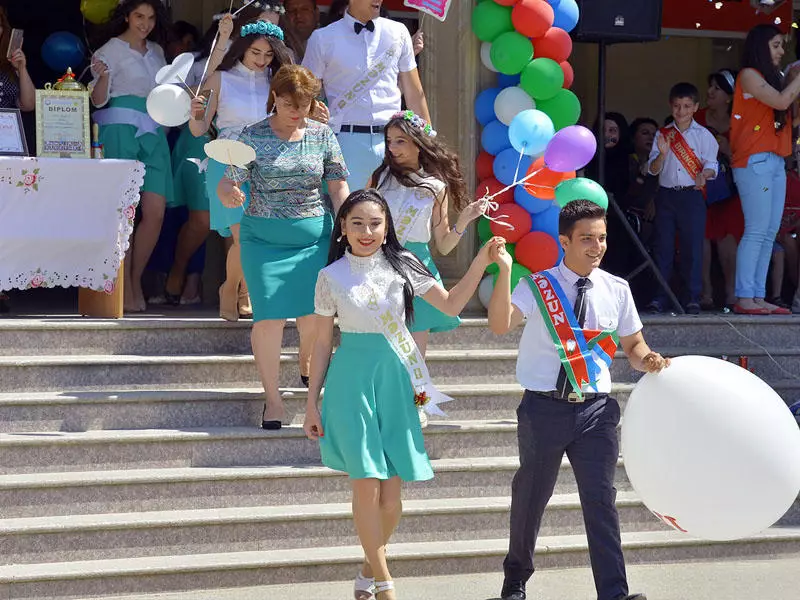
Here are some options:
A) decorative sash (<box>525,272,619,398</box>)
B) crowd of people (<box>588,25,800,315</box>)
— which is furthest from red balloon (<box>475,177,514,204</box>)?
decorative sash (<box>525,272,619,398</box>)

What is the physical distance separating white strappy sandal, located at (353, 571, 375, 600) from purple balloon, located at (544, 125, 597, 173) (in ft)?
7.96

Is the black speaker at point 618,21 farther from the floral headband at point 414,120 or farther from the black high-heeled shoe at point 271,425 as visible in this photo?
the black high-heeled shoe at point 271,425

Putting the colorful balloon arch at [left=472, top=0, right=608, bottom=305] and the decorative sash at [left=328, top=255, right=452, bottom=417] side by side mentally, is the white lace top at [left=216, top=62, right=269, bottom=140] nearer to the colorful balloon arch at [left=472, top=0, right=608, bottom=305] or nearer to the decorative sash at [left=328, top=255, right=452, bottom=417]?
the colorful balloon arch at [left=472, top=0, right=608, bottom=305]

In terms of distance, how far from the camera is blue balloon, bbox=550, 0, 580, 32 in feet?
25.5

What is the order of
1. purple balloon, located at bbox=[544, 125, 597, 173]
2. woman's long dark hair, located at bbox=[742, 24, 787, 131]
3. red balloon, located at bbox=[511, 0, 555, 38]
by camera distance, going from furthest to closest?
woman's long dark hair, located at bbox=[742, 24, 787, 131]
red balloon, located at bbox=[511, 0, 555, 38]
purple balloon, located at bbox=[544, 125, 597, 173]

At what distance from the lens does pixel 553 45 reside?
302 inches

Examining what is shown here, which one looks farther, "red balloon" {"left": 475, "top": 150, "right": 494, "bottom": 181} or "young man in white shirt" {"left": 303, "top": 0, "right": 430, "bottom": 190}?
"red balloon" {"left": 475, "top": 150, "right": 494, "bottom": 181}

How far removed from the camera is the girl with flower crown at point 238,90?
6715mm

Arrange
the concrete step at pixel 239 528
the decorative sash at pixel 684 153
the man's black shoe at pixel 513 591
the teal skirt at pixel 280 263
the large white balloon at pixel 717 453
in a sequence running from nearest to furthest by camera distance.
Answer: the large white balloon at pixel 717 453 → the man's black shoe at pixel 513 591 → the concrete step at pixel 239 528 → the teal skirt at pixel 280 263 → the decorative sash at pixel 684 153

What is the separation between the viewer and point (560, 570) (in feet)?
20.5

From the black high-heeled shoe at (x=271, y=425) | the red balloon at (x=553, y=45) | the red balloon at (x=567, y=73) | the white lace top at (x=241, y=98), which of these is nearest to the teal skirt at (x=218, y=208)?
the white lace top at (x=241, y=98)

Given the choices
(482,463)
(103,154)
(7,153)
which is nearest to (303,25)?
(103,154)

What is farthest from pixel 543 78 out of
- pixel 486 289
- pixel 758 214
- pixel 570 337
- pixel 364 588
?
pixel 364 588

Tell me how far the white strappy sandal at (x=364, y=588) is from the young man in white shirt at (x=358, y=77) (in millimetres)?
2340
